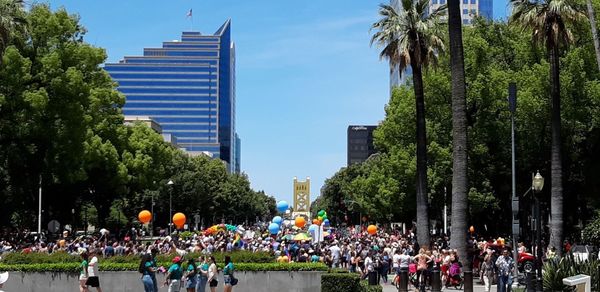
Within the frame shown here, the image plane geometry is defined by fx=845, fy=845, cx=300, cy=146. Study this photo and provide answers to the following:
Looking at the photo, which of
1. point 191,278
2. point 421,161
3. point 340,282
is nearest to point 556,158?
point 421,161

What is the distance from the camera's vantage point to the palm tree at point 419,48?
3919 cm

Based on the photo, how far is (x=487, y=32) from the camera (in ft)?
174

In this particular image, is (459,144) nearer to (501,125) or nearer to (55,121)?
(501,125)

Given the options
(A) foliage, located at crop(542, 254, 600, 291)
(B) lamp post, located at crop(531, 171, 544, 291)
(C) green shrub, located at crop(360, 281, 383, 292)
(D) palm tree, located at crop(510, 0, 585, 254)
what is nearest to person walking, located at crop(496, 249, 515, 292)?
(B) lamp post, located at crop(531, 171, 544, 291)

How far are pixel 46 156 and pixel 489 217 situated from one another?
30243 millimetres

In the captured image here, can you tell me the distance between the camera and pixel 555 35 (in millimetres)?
37469

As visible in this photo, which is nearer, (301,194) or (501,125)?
(501,125)

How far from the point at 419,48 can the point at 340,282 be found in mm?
16552

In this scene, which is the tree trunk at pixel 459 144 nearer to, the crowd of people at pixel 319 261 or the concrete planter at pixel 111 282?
the crowd of people at pixel 319 261

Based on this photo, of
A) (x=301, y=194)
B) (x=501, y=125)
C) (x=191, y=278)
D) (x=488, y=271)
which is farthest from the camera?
(x=301, y=194)

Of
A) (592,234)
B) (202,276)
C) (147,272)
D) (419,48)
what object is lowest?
(202,276)

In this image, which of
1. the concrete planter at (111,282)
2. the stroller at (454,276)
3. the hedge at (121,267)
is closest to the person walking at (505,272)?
the stroller at (454,276)

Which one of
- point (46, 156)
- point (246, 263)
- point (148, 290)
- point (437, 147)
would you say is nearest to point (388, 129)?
point (437, 147)

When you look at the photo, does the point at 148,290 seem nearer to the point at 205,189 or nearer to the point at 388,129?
the point at 388,129
